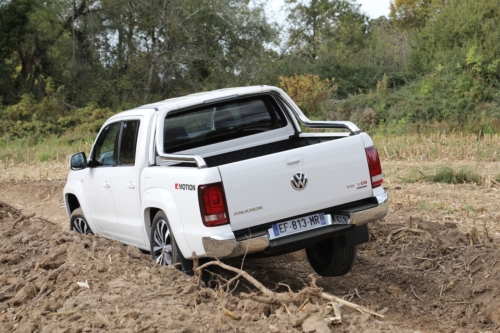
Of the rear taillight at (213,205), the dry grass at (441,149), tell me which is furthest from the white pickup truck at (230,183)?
the dry grass at (441,149)

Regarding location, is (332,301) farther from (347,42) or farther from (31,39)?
(347,42)

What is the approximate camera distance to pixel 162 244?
7.14m

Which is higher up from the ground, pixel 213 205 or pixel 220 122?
pixel 220 122

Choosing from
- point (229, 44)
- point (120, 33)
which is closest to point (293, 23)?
point (229, 44)

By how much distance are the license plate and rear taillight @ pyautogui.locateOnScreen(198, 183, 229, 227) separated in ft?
1.57

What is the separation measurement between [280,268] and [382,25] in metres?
44.3

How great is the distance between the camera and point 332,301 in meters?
5.38

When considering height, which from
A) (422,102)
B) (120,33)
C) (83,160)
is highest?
(120,33)

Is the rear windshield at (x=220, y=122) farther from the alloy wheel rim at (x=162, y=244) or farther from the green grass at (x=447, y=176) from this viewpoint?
the green grass at (x=447, y=176)

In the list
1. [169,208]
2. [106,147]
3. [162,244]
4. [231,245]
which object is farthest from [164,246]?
[106,147]

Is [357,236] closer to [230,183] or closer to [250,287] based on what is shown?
[250,287]

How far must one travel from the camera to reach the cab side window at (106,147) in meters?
8.33

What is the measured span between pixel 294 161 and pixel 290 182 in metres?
0.19

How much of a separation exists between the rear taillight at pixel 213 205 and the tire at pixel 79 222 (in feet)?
11.4
